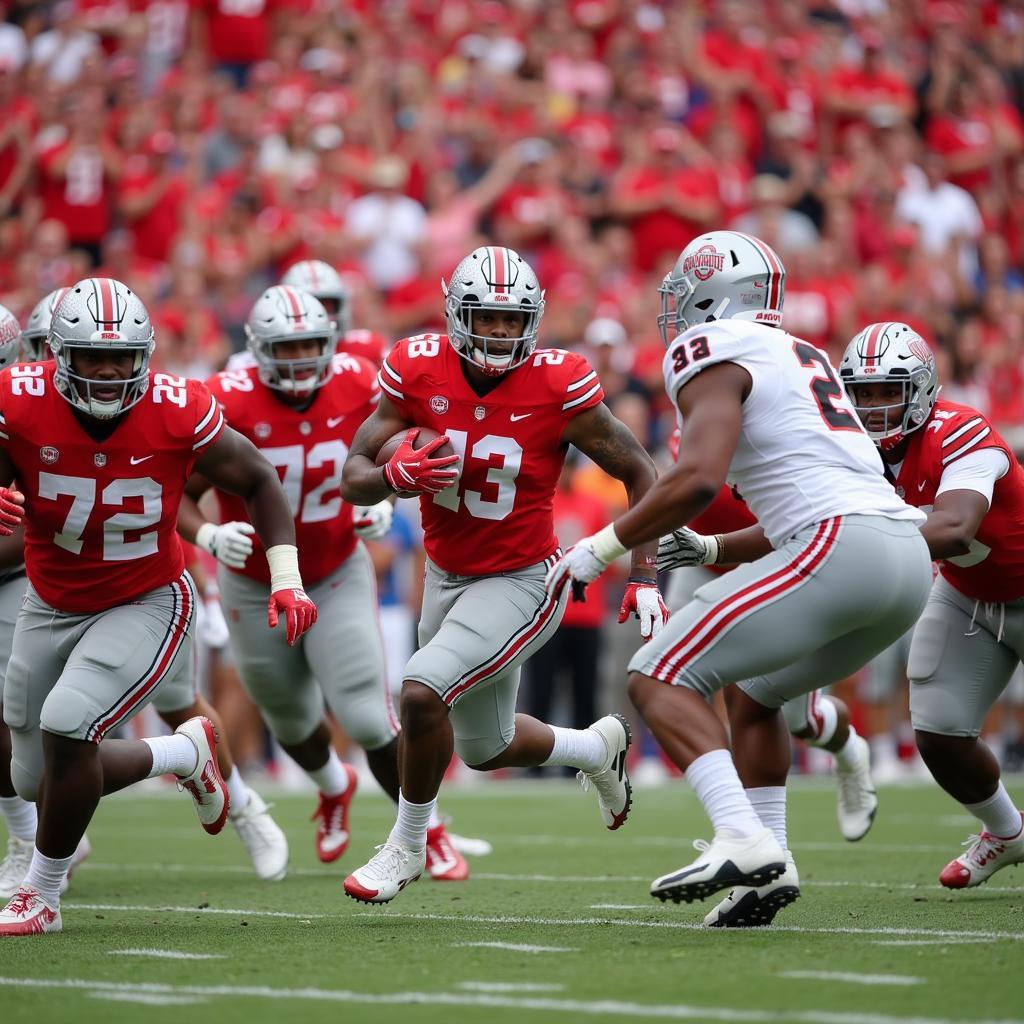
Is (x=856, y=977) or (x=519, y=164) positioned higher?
(x=519, y=164)

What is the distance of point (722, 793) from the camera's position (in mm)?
4633

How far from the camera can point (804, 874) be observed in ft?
21.8

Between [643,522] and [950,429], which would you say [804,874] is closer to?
[950,429]

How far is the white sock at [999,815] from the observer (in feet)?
19.5

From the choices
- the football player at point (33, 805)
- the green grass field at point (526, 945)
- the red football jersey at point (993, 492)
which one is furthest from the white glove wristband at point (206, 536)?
the red football jersey at point (993, 492)

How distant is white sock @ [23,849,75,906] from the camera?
525 cm

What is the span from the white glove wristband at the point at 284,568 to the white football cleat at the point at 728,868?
5.80 feet

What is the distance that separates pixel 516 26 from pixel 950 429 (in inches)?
389

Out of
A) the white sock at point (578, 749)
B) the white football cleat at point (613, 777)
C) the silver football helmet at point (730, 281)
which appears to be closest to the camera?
the silver football helmet at point (730, 281)

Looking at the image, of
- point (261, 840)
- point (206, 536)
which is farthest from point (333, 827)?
point (206, 536)

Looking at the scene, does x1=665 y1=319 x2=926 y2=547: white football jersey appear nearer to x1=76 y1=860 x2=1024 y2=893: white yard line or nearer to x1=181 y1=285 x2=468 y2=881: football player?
x1=76 y1=860 x2=1024 y2=893: white yard line

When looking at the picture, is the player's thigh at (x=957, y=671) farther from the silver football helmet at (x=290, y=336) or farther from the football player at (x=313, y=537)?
the silver football helmet at (x=290, y=336)

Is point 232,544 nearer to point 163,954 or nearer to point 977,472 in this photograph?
point 163,954

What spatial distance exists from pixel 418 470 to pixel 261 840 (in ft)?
7.44
